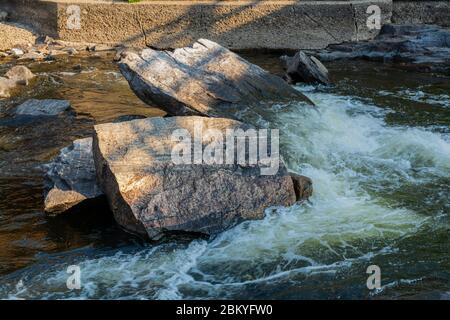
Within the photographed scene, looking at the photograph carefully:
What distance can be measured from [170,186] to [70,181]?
4.10 feet

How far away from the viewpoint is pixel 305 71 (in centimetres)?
1098

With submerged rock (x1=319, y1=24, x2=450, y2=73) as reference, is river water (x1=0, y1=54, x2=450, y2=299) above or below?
below

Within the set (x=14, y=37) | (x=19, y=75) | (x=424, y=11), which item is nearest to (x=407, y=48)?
(x=424, y=11)

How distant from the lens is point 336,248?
5672 mm

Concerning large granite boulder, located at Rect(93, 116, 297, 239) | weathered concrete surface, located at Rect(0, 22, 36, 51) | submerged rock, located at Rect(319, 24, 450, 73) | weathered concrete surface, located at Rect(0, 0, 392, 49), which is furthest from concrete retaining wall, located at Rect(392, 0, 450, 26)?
large granite boulder, located at Rect(93, 116, 297, 239)

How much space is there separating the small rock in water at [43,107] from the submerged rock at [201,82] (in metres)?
1.82

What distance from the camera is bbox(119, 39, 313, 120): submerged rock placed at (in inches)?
323

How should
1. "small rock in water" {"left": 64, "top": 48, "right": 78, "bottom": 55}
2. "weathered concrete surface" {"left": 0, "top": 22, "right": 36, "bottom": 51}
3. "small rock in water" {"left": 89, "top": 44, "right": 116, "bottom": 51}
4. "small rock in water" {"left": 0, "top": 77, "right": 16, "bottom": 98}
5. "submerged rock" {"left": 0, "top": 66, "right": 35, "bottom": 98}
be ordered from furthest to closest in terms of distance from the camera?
"weathered concrete surface" {"left": 0, "top": 22, "right": 36, "bottom": 51}
"small rock in water" {"left": 89, "top": 44, "right": 116, "bottom": 51}
"small rock in water" {"left": 64, "top": 48, "right": 78, "bottom": 55}
"submerged rock" {"left": 0, "top": 66, "right": 35, "bottom": 98}
"small rock in water" {"left": 0, "top": 77, "right": 16, "bottom": 98}

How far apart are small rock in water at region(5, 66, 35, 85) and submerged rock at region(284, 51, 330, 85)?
182 inches

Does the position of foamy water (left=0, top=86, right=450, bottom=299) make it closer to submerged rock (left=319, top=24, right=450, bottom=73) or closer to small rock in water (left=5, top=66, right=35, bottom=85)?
submerged rock (left=319, top=24, right=450, bottom=73)

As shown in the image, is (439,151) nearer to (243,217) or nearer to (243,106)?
(243,106)

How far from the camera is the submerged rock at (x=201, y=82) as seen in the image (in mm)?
8211

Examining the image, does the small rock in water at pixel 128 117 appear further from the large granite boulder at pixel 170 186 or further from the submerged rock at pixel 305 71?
the submerged rock at pixel 305 71

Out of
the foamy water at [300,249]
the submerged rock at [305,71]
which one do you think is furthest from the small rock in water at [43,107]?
the foamy water at [300,249]
